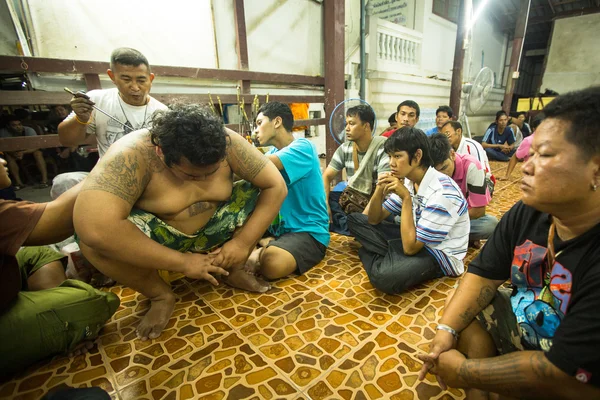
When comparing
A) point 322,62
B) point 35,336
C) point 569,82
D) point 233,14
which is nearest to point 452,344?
point 35,336

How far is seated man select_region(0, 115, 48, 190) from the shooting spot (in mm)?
3330

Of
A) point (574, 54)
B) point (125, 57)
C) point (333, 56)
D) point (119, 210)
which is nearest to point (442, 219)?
point (119, 210)

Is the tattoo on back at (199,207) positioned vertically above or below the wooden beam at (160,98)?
below

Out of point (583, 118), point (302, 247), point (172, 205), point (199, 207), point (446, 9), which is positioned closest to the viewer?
point (583, 118)

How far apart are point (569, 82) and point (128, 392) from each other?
15324mm

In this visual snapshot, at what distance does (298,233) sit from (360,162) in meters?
1.19

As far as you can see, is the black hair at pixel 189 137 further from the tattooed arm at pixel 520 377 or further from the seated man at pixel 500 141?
the seated man at pixel 500 141

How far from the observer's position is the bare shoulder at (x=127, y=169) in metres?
1.47

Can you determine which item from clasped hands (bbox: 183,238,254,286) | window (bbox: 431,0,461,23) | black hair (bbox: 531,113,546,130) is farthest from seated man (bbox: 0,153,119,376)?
window (bbox: 431,0,461,23)

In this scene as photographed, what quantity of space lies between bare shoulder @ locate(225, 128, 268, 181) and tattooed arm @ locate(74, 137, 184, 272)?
0.47 m

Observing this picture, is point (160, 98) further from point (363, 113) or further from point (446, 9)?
point (446, 9)

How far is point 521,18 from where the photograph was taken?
824 cm

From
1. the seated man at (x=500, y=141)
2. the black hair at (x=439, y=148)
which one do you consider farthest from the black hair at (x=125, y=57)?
the seated man at (x=500, y=141)

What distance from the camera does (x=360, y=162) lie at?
10.2 ft
